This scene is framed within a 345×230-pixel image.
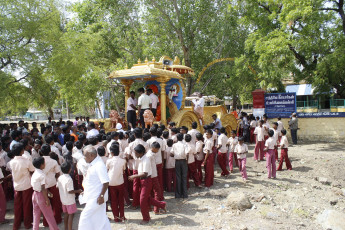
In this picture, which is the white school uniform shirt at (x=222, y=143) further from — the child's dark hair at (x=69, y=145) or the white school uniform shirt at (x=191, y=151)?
the child's dark hair at (x=69, y=145)

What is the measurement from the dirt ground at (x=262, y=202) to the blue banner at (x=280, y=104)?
452 centimetres

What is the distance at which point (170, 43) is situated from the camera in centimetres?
1698

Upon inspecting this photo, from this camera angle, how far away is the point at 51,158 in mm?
5090

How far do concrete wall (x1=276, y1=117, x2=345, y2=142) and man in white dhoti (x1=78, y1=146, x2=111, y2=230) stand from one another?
12.0 metres

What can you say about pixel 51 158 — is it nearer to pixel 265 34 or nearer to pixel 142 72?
pixel 142 72

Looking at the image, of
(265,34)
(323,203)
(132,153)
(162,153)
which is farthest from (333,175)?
(265,34)

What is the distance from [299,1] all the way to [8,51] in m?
11.0

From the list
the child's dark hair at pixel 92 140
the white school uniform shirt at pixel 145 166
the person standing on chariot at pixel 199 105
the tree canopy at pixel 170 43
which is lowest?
the white school uniform shirt at pixel 145 166

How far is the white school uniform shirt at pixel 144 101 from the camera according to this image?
28.7 feet

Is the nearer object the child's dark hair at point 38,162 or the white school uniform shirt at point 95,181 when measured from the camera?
the white school uniform shirt at point 95,181

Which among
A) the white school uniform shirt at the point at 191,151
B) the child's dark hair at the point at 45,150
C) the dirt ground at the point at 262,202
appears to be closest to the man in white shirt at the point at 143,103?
the white school uniform shirt at the point at 191,151

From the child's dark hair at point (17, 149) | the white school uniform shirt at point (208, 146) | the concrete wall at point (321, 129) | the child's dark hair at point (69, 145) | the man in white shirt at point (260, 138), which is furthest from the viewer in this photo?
the concrete wall at point (321, 129)

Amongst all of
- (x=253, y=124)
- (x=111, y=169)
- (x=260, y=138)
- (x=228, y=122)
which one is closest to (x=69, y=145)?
(x=111, y=169)

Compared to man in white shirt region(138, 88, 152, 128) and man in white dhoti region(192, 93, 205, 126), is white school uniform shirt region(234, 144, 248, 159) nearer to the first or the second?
man in white shirt region(138, 88, 152, 128)
